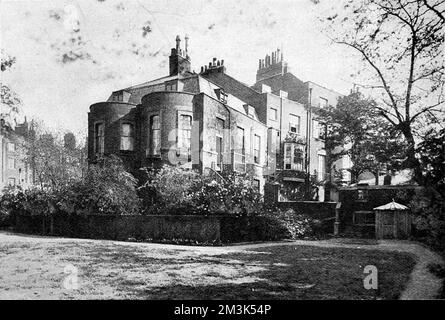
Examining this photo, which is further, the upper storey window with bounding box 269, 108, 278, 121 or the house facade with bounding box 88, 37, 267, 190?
the upper storey window with bounding box 269, 108, 278, 121

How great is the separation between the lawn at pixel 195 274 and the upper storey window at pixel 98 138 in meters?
11.5

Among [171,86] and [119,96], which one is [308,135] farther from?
[119,96]

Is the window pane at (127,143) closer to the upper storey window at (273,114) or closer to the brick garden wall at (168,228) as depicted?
the brick garden wall at (168,228)

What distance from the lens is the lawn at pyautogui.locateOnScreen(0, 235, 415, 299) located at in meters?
5.47

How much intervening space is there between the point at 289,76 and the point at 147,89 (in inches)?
585

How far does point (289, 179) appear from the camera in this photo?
2759 centimetres

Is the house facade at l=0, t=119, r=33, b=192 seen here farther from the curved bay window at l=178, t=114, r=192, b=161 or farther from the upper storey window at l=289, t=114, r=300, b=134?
the upper storey window at l=289, t=114, r=300, b=134

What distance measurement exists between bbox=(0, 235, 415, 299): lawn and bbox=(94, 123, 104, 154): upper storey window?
11499 mm

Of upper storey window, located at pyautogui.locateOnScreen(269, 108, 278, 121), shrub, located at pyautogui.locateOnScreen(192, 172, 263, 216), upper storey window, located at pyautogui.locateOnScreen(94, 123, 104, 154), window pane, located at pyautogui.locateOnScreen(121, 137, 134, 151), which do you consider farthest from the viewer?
upper storey window, located at pyautogui.locateOnScreen(269, 108, 278, 121)

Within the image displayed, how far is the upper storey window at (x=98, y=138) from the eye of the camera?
69.7 ft

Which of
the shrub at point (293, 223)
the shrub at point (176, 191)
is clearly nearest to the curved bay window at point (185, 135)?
the shrub at point (176, 191)

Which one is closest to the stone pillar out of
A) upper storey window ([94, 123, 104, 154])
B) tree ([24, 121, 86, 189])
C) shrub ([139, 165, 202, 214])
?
shrub ([139, 165, 202, 214])

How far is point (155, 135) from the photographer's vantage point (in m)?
20.2

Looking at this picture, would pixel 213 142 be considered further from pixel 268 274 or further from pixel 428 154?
pixel 428 154
